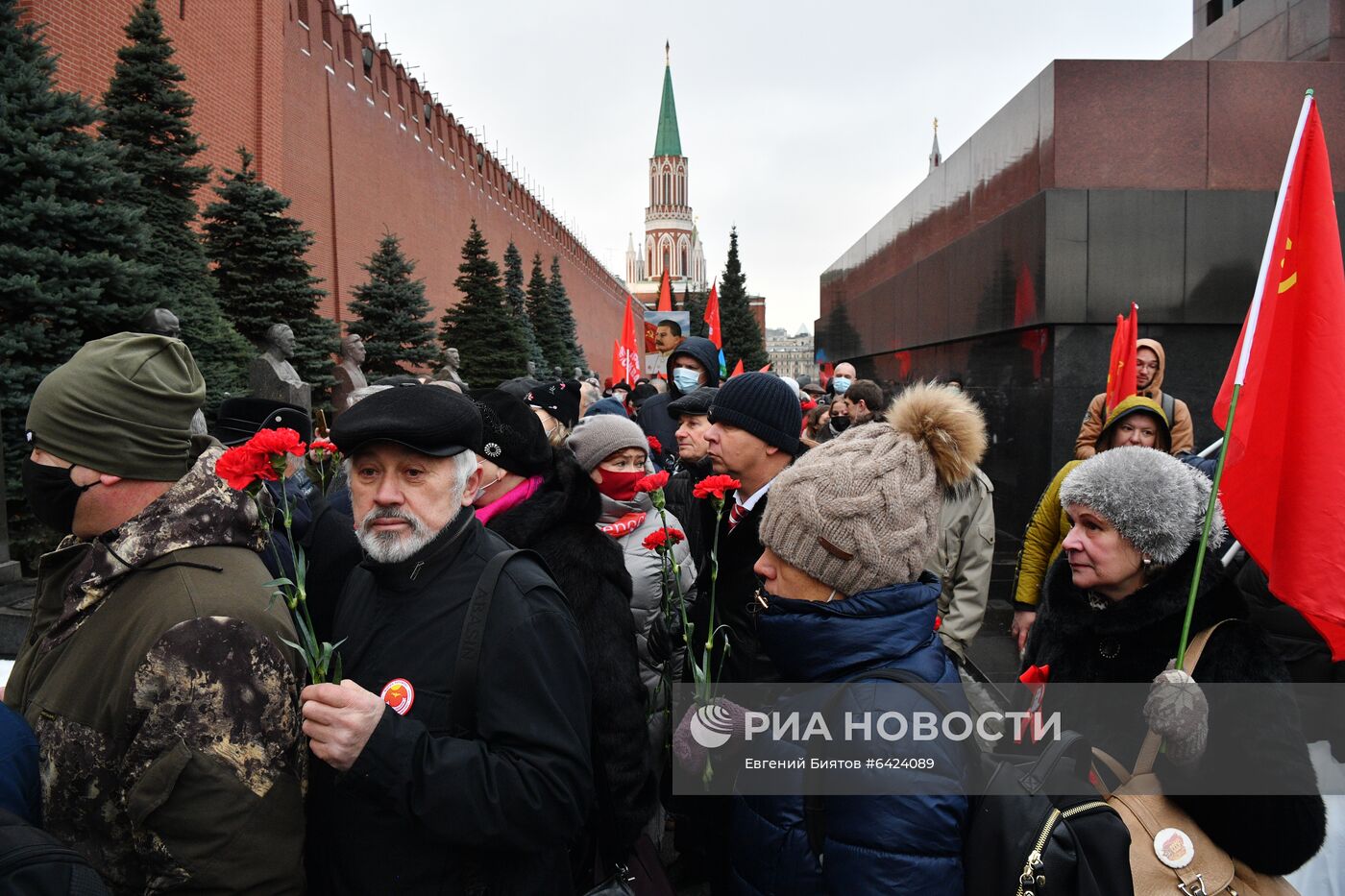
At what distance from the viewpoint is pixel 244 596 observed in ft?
4.91

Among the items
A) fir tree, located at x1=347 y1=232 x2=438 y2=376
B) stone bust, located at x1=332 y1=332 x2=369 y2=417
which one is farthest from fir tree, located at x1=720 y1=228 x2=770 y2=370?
stone bust, located at x1=332 y1=332 x2=369 y2=417

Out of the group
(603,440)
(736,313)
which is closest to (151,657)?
(603,440)

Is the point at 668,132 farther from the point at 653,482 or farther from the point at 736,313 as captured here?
the point at 653,482

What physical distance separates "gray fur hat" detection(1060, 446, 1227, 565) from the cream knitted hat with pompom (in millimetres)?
516

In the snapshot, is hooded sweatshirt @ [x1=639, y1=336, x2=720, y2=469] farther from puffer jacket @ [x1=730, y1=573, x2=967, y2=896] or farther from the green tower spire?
the green tower spire

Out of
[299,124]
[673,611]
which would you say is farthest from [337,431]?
[299,124]

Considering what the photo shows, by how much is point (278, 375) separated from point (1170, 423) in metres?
9.56

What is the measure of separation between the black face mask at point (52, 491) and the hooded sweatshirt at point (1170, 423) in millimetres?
4069

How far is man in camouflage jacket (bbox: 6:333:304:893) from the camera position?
4.50 feet

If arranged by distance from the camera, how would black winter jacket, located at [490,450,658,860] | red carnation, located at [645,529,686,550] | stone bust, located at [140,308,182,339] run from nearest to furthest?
black winter jacket, located at [490,450,658,860] → red carnation, located at [645,529,686,550] → stone bust, located at [140,308,182,339]

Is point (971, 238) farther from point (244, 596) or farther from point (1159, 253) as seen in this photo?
point (244, 596)

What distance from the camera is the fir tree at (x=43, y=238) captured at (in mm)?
7000

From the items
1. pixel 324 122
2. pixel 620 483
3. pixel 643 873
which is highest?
pixel 324 122

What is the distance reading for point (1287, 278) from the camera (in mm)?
2170
